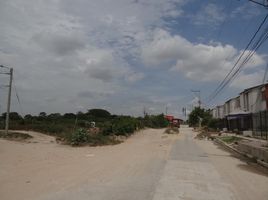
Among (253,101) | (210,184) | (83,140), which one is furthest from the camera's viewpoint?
(253,101)

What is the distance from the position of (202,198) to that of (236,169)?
23.6 ft

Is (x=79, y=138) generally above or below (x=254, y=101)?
below

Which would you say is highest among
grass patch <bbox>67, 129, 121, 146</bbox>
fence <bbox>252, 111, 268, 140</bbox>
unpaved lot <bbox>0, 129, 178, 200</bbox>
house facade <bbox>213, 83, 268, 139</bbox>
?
house facade <bbox>213, 83, 268, 139</bbox>

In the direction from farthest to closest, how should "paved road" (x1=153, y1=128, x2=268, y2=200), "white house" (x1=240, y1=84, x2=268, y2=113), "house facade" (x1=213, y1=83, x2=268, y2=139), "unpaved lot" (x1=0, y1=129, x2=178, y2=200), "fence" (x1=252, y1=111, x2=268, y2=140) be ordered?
1. "white house" (x1=240, y1=84, x2=268, y2=113)
2. "house facade" (x1=213, y1=83, x2=268, y2=139)
3. "fence" (x1=252, y1=111, x2=268, y2=140)
4. "paved road" (x1=153, y1=128, x2=268, y2=200)
5. "unpaved lot" (x1=0, y1=129, x2=178, y2=200)

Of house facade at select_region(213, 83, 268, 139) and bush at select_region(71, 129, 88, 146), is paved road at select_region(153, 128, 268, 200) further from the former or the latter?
house facade at select_region(213, 83, 268, 139)

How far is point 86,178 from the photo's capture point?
1198cm

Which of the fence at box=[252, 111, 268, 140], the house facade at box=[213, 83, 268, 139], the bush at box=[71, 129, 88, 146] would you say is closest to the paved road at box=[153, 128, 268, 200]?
the bush at box=[71, 129, 88, 146]

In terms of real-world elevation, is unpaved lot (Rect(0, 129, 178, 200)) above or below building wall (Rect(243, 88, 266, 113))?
below

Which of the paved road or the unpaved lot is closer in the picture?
the unpaved lot

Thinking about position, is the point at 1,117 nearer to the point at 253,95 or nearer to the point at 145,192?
the point at 253,95

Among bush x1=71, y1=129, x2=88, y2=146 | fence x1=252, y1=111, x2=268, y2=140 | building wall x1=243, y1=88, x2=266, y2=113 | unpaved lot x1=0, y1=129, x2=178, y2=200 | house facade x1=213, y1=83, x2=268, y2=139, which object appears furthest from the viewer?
building wall x1=243, y1=88, x2=266, y2=113

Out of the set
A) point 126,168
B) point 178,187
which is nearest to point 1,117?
point 126,168

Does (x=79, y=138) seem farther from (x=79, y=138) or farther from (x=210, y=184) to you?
(x=210, y=184)

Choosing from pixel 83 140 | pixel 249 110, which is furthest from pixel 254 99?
pixel 83 140
